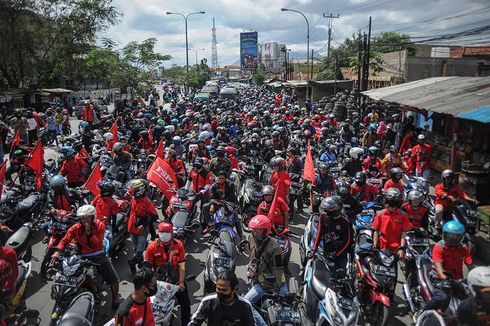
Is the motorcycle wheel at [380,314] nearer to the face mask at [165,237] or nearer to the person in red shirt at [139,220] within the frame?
the face mask at [165,237]

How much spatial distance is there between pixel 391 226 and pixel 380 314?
1.43 meters

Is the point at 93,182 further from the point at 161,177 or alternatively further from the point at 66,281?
the point at 66,281

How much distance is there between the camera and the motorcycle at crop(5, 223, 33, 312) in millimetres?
5816

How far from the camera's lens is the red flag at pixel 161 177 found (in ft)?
29.1

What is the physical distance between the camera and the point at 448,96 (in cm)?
1274

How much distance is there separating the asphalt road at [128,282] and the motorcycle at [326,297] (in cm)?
135

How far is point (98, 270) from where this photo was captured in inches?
237

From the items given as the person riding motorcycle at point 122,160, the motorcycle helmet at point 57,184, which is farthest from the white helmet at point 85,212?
the person riding motorcycle at point 122,160

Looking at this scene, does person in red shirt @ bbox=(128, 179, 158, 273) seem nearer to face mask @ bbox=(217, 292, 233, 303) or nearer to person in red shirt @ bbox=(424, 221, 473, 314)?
face mask @ bbox=(217, 292, 233, 303)

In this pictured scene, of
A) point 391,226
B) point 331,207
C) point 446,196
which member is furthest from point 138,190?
point 446,196

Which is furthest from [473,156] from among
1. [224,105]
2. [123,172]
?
[224,105]

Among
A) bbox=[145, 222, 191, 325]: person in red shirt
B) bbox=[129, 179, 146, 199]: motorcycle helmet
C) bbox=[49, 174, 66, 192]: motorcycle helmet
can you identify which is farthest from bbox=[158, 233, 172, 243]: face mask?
bbox=[49, 174, 66, 192]: motorcycle helmet

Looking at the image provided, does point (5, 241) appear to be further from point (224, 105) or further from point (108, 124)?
point (224, 105)

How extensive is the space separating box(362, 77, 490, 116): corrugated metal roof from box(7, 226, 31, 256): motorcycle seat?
32.9 ft
